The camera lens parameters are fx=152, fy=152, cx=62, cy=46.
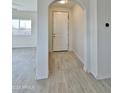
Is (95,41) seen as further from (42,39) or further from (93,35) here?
(42,39)

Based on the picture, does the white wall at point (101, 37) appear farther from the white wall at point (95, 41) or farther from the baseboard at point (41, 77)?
the baseboard at point (41, 77)

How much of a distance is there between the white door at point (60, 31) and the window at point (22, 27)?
107 inches

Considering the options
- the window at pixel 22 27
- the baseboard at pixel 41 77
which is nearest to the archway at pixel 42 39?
the baseboard at pixel 41 77

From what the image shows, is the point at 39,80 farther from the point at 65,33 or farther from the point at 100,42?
the point at 65,33

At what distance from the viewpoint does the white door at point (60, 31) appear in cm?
831

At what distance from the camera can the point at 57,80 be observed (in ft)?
12.7

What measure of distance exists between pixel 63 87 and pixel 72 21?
5565 mm

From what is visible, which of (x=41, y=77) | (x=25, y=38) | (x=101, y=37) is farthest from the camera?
(x=25, y=38)

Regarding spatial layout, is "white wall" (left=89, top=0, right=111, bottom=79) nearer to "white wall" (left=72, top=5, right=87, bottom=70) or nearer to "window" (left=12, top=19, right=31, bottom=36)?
"white wall" (left=72, top=5, right=87, bottom=70)

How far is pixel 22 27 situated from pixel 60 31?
3.18m

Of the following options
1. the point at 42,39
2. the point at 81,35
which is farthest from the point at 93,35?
the point at 81,35

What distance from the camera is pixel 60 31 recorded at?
8453mm
